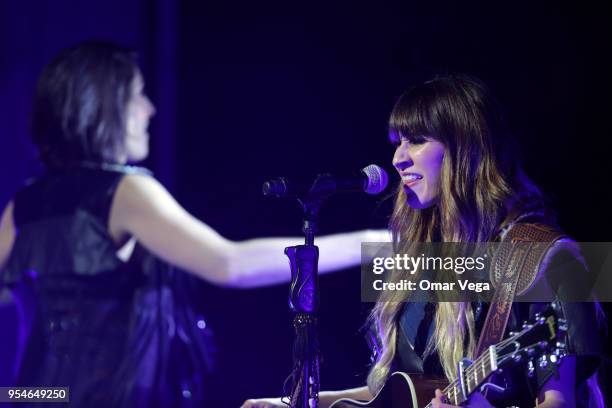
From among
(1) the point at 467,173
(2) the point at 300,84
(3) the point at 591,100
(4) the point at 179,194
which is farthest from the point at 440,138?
(4) the point at 179,194

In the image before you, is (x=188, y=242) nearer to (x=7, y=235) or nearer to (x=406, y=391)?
(x=7, y=235)

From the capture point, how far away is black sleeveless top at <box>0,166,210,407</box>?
3.07 meters

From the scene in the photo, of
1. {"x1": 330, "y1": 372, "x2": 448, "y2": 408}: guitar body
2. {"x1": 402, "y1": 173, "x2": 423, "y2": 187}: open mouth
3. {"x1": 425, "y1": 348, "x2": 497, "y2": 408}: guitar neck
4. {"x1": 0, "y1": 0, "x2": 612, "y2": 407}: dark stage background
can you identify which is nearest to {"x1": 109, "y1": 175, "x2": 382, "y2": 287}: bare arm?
{"x1": 0, "y1": 0, "x2": 612, "y2": 407}: dark stage background

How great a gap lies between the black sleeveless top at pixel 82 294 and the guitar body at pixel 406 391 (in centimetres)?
107

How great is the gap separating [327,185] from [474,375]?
71 centimetres

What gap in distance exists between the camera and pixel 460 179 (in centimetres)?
256

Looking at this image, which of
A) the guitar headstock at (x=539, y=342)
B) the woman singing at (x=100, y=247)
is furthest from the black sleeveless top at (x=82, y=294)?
the guitar headstock at (x=539, y=342)

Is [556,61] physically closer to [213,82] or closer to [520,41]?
[520,41]

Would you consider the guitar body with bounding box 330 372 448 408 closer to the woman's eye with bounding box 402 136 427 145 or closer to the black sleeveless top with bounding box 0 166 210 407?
the woman's eye with bounding box 402 136 427 145

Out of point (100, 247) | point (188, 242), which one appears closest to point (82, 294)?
point (100, 247)

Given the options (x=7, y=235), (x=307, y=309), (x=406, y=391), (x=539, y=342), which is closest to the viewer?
(x=539, y=342)

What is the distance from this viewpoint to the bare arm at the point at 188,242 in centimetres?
309

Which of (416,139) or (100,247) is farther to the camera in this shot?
(100,247)

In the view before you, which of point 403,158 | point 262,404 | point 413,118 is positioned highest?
point 413,118
